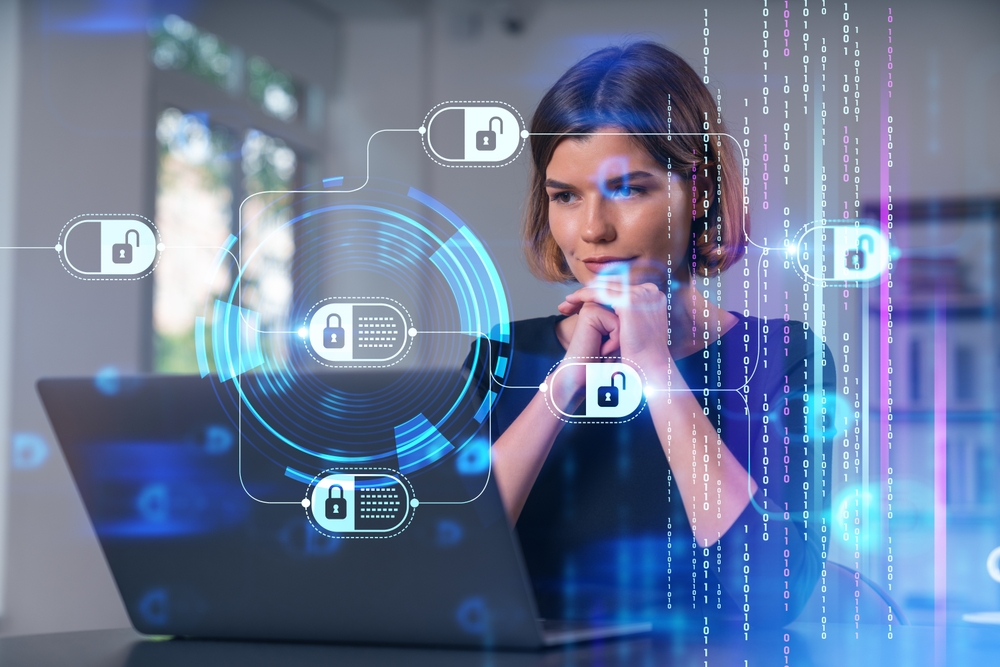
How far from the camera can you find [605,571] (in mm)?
1081

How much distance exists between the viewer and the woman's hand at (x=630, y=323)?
103 cm

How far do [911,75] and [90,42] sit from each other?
1.61 m

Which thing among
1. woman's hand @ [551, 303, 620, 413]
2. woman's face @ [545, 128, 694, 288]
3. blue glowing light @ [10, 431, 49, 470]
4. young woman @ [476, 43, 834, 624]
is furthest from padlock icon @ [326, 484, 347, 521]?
blue glowing light @ [10, 431, 49, 470]

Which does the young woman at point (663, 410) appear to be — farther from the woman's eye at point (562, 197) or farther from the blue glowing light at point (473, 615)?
the blue glowing light at point (473, 615)

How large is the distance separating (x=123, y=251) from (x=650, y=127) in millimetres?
869

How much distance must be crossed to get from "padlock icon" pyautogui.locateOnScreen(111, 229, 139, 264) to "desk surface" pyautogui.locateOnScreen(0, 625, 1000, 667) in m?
0.72

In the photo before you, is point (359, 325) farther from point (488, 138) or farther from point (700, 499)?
point (700, 499)

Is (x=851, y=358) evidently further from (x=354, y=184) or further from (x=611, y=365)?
(x=354, y=184)

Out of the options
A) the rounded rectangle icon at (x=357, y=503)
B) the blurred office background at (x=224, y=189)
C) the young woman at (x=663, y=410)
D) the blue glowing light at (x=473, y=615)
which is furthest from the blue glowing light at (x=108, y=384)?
the blurred office background at (x=224, y=189)

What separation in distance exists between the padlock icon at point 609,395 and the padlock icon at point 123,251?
82 cm

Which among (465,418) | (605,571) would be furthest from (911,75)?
(465,418)

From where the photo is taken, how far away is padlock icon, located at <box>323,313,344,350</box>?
1196mm

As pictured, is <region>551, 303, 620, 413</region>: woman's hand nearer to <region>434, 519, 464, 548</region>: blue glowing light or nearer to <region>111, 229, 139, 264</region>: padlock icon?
<region>434, 519, 464, 548</region>: blue glowing light

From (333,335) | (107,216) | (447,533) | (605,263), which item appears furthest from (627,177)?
(107,216)
